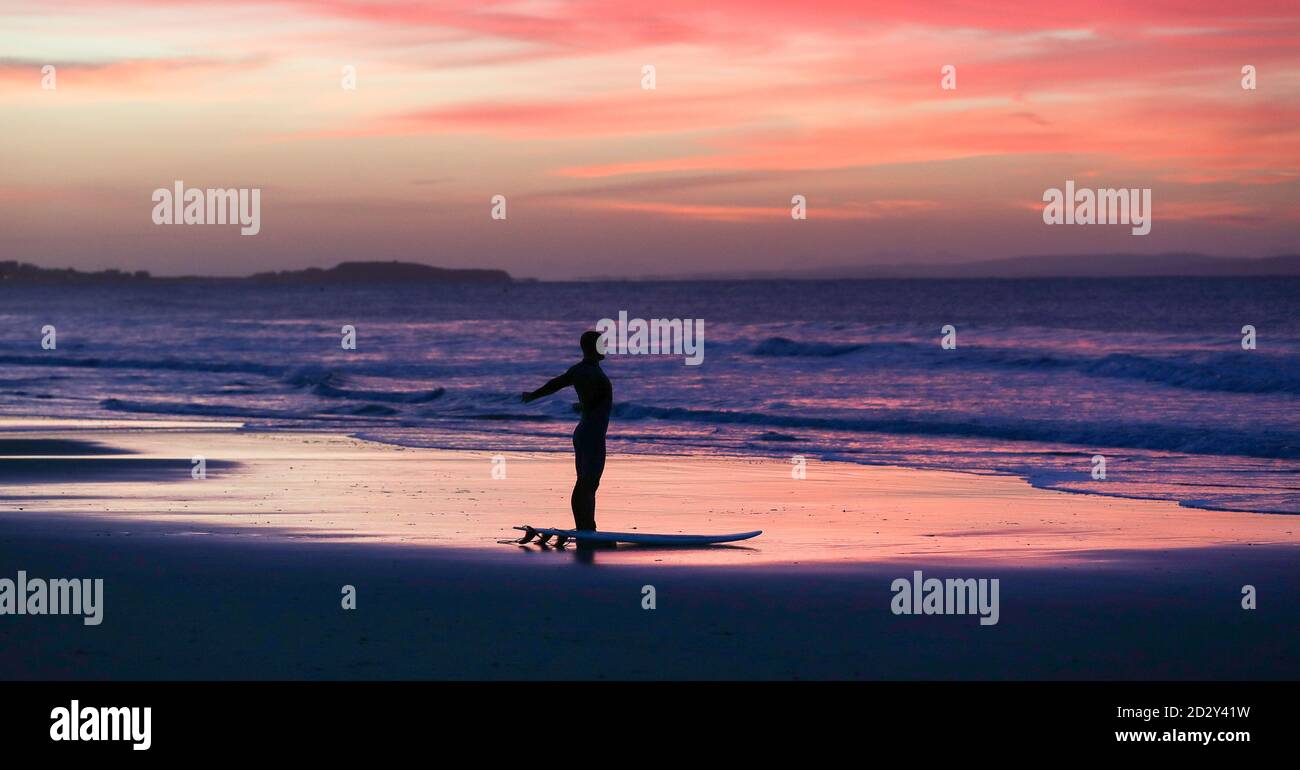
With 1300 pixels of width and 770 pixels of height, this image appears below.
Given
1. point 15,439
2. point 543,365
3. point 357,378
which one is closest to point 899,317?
point 543,365

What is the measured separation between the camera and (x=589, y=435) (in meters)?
12.9

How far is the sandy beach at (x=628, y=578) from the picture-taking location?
8.20 meters

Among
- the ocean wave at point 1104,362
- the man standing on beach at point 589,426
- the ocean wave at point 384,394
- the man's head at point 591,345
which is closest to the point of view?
the man's head at point 591,345

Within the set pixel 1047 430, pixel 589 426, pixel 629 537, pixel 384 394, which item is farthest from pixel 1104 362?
pixel 629 537

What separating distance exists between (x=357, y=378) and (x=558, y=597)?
3605cm

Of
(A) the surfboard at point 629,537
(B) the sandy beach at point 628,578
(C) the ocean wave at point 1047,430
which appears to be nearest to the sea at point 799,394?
(C) the ocean wave at point 1047,430

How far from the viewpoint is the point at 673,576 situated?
426 inches

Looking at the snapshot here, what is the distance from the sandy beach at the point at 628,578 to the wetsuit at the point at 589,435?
66 cm

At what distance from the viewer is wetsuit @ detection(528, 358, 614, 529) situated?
12.7 meters

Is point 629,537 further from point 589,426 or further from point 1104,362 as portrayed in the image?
point 1104,362

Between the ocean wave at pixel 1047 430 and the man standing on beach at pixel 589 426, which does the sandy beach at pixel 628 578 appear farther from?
the ocean wave at pixel 1047 430

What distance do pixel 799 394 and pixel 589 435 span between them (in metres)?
23.2
